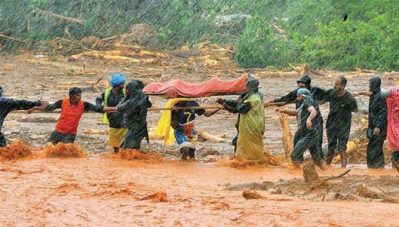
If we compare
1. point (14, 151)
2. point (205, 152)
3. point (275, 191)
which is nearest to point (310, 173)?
point (275, 191)

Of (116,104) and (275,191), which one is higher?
(116,104)

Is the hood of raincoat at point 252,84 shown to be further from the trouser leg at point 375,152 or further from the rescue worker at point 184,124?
the trouser leg at point 375,152

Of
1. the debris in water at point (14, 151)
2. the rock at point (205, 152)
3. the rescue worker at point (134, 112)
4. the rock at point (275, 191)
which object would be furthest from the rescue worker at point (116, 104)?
the rock at point (275, 191)

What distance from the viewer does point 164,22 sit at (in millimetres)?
37531

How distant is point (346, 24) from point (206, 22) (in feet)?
24.5

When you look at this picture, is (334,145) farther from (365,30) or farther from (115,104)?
(365,30)

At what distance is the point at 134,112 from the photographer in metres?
13.2

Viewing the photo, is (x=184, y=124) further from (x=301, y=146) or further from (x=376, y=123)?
(x=376, y=123)

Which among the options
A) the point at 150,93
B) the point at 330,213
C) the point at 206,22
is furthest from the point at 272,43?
the point at 330,213

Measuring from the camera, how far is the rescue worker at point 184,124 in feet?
44.7

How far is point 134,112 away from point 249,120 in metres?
1.76

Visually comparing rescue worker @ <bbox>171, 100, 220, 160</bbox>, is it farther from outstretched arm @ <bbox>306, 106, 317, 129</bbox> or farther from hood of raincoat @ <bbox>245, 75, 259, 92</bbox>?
outstretched arm @ <bbox>306, 106, 317, 129</bbox>

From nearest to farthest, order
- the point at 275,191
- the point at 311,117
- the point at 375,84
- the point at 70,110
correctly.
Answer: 1. the point at 275,191
2. the point at 311,117
3. the point at 375,84
4. the point at 70,110

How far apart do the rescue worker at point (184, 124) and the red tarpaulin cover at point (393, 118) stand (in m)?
2.89
